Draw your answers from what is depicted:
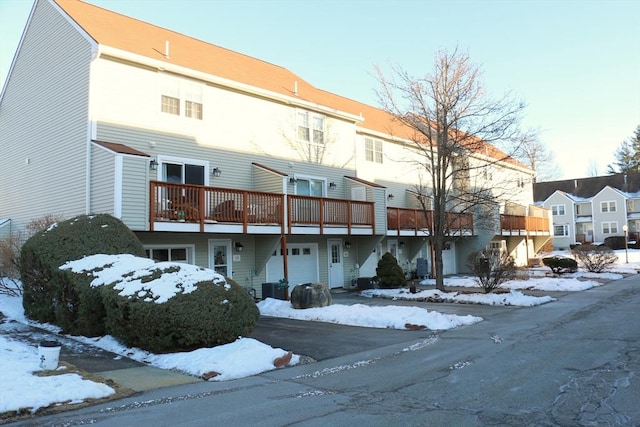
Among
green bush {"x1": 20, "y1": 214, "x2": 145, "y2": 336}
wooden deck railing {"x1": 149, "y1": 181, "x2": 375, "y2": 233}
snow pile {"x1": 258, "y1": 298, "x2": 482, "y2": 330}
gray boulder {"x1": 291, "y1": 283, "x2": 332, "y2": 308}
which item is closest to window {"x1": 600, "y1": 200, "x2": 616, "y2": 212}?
wooden deck railing {"x1": 149, "y1": 181, "x2": 375, "y2": 233}

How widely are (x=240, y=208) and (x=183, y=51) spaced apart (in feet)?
21.9

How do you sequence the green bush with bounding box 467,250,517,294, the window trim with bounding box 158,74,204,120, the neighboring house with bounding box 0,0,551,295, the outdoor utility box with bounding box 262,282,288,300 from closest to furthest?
the neighboring house with bounding box 0,0,551,295, the window trim with bounding box 158,74,204,120, the outdoor utility box with bounding box 262,282,288,300, the green bush with bounding box 467,250,517,294

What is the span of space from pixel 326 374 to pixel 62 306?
238 inches

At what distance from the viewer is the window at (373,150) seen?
25.0 m

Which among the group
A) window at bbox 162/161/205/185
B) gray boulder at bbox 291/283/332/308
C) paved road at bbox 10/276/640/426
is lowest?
paved road at bbox 10/276/640/426

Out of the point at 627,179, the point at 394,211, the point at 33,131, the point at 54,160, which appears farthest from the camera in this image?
the point at 627,179

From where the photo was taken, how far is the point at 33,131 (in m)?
17.9

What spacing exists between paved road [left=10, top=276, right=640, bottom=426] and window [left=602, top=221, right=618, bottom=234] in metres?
57.9

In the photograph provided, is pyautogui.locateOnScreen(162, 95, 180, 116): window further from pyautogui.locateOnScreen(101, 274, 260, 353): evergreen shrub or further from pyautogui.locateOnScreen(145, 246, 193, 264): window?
pyautogui.locateOnScreen(101, 274, 260, 353): evergreen shrub

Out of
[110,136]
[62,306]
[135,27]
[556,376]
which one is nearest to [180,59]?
[135,27]

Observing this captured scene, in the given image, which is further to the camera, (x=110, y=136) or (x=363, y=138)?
(x=363, y=138)

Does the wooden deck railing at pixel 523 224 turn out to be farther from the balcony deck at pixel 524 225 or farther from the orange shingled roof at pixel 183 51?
the orange shingled roof at pixel 183 51

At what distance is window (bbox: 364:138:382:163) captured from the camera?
2501 centimetres

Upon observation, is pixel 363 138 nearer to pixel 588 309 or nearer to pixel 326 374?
pixel 588 309
